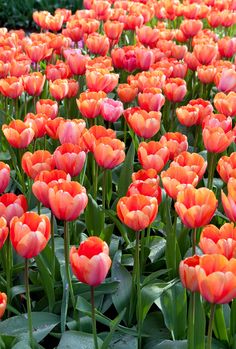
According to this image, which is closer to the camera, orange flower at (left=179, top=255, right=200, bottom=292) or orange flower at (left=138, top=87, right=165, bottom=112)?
orange flower at (left=179, top=255, right=200, bottom=292)

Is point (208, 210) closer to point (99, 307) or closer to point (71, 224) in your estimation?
point (99, 307)

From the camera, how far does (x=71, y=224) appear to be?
1873 millimetres

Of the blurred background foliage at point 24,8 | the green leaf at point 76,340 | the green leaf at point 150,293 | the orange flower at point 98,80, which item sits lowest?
the blurred background foliage at point 24,8

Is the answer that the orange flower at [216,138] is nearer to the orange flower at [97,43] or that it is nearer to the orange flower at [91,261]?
the orange flower at [91,261]

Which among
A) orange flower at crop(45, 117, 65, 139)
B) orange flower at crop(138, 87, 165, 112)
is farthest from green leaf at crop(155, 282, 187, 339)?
orange flower at crop(138, 87, 165, 112)

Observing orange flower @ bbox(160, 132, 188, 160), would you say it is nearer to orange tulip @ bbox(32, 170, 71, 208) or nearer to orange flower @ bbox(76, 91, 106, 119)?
orange flower @ bbox(76, 91, 106, 119)

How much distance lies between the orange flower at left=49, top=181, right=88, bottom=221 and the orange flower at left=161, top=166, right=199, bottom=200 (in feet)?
0.74

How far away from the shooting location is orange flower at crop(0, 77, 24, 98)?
7.58 feet

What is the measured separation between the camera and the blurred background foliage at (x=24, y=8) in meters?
8.20

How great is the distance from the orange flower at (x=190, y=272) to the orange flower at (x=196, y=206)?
0.53 ft

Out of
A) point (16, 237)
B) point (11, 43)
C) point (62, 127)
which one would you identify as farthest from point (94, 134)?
point (11, 43)

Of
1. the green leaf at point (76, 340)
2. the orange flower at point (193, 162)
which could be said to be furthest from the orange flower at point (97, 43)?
the green leaf at point (76, 340)

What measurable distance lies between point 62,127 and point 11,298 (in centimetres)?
51

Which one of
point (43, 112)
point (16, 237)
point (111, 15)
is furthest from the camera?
point (111, 15)
